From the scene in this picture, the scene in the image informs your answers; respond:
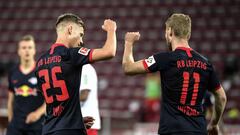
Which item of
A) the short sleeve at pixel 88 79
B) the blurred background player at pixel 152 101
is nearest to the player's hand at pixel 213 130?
the short sleeve at pixel 88 79

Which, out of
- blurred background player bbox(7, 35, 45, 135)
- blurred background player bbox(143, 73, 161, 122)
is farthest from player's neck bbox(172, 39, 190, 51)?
blurred background player bbox(143, 73, 161, 122)

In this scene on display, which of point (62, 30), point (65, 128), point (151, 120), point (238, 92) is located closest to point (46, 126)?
point (65, 128)

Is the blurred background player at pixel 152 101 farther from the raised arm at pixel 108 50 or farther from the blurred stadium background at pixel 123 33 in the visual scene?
the raised arm at pixel 108 50

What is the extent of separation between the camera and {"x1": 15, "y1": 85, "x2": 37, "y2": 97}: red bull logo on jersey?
22.1ft

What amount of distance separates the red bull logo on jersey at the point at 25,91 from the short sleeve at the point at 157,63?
272cm

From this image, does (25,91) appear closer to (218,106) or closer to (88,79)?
(88,79)

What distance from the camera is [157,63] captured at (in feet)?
14.2

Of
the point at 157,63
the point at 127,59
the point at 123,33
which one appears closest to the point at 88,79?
the point at 127,59

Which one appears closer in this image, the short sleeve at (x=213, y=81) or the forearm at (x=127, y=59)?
the forearm at (x=127, y=59)

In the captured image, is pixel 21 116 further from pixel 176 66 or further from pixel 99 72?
pixel 99 72

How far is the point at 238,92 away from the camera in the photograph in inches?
563

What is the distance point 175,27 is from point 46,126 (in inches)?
53.0

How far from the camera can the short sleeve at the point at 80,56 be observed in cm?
429

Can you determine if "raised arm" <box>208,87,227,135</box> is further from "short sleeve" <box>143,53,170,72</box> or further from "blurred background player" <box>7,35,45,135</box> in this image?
"blurred background player" <box>7,35,45,135</box>
